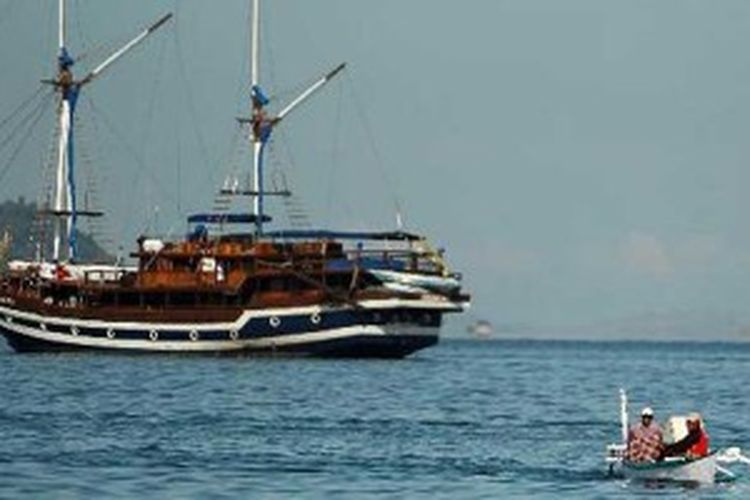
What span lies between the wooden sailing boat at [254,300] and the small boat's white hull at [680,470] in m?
85.4

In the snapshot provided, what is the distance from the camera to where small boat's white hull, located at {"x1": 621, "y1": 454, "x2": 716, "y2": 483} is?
212 ft

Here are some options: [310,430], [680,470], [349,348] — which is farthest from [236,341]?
[680,470]

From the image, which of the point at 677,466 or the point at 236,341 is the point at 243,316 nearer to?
the point at 236,341

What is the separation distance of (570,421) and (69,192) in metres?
87.4

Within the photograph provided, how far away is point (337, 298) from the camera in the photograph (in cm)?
15062

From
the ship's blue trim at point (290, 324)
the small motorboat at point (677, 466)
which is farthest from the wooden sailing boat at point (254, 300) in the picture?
the small motorboat at point (677, 466)

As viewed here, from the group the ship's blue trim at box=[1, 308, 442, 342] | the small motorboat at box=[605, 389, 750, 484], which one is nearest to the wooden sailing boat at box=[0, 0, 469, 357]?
the ship's blue trim at box=[1, 308, 442, 342]

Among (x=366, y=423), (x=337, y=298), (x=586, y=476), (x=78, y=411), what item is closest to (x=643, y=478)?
(x=586, y=476)

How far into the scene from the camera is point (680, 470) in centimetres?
6481

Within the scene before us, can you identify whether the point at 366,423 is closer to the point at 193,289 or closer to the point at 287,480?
the point at 287,480

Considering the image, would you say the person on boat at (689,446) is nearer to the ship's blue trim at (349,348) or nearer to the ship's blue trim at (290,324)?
the ship's blue trim at (290,324)

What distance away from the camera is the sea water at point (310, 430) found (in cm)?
6462

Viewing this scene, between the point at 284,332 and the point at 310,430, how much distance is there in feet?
216

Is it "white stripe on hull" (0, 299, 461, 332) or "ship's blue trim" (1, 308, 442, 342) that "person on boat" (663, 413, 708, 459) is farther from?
"ship's blue trim" (1, 308, 442, 342)
